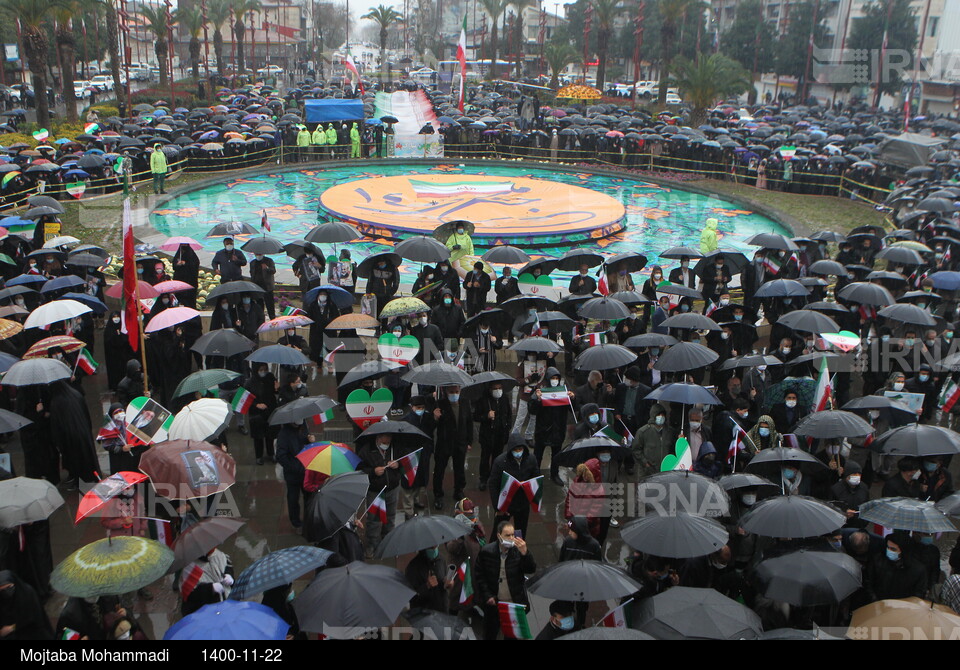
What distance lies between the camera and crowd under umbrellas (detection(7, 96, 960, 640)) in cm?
558

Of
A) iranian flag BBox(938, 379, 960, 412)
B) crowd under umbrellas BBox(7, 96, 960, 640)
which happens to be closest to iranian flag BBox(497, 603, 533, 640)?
crowd under umbrellas BBox(7, 96, 960, 640)

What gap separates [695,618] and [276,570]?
2.69 metres

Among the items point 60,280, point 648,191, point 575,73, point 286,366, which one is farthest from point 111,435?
point 575,73

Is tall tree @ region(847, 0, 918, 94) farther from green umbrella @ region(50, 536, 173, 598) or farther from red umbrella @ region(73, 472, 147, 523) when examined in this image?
green umbrella @ region(50, 536, 173, 598)

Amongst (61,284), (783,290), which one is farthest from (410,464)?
(783,290)

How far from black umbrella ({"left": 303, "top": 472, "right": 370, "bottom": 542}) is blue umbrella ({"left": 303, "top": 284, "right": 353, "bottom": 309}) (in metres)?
5.12

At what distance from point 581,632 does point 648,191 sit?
2765 centimetres

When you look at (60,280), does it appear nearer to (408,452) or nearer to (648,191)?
(408,452)

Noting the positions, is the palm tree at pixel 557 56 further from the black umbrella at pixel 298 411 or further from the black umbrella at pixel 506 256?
the black umbrella at pixel 298 411

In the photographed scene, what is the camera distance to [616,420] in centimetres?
898

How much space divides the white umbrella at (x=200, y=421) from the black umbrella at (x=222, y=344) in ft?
5.63

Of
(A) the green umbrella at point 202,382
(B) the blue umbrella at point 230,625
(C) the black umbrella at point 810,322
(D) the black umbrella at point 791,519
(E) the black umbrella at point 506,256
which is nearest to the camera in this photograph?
(B) the blue umbrella at point 230,625

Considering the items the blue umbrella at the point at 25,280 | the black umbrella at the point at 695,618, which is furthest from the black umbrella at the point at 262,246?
the black umbrella at the point at 695,618

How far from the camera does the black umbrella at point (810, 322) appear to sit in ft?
33.2
